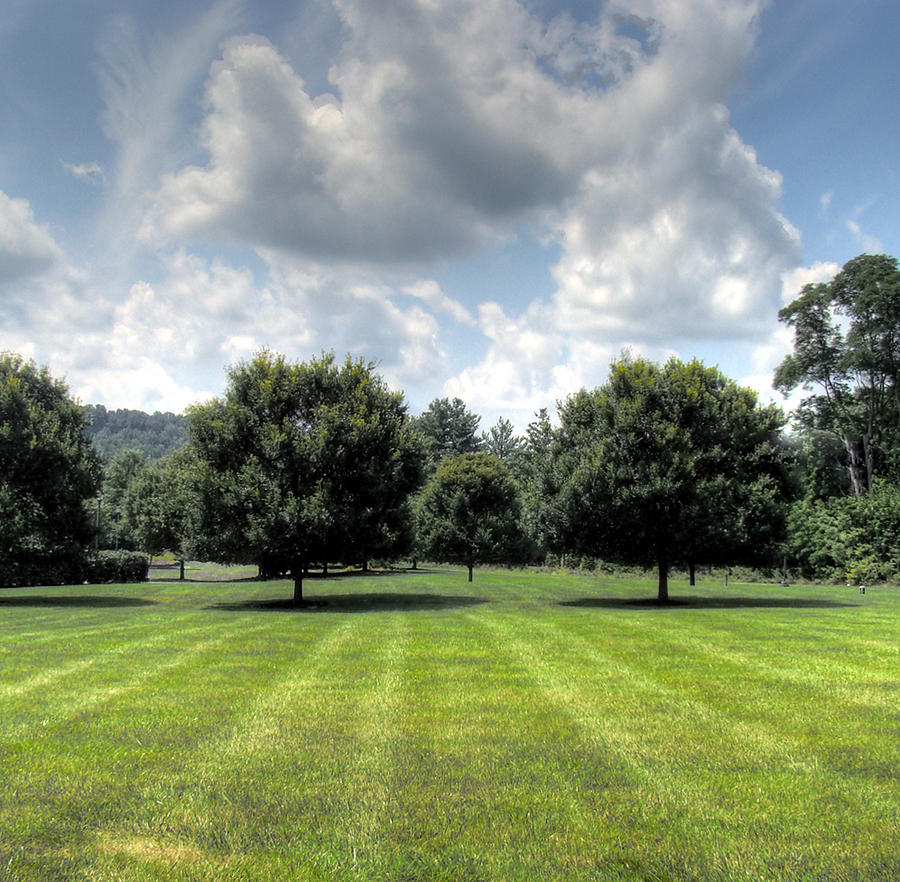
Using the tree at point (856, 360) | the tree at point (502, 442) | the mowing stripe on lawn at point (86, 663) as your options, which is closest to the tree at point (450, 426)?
the tree at point (502, 442)

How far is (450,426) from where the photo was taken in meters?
102

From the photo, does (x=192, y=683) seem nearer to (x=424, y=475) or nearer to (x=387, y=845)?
(x=387, y=845)

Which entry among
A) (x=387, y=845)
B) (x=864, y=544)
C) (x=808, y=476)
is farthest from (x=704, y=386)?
(x=808, y=476)

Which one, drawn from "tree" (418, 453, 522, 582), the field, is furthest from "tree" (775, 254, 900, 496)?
the field

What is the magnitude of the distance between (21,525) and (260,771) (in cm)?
2316

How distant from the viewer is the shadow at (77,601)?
25.1 meters

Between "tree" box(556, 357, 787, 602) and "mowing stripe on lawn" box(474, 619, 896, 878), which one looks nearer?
"mowing stripe on lawn" box(474, 619, 896, 878)

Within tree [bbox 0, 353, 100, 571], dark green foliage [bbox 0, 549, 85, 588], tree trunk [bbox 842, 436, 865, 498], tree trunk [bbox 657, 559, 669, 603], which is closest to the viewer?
tree [bbox 0, 353, 100, 571]

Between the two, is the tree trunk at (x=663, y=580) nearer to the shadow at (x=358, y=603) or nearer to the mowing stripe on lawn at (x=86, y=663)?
the shadow at (x=358, y=603)

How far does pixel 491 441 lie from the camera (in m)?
109

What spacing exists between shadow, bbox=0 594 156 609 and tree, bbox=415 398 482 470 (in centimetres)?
Result: 7218

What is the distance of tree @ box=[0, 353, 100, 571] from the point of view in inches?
979

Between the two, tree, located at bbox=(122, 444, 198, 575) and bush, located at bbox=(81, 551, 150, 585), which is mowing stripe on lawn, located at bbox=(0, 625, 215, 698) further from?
bush, located at bbox=(81, 551, 150, 585)

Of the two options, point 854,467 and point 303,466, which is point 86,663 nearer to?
point 303,466
